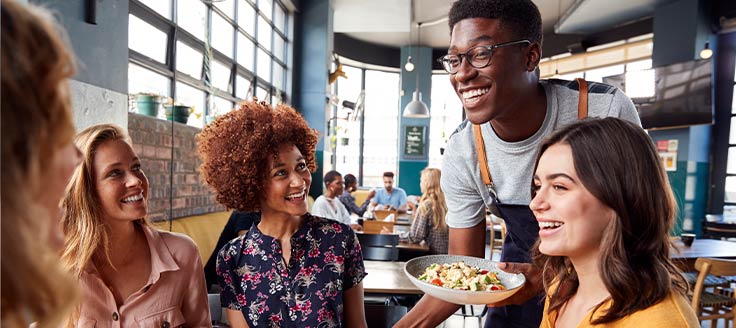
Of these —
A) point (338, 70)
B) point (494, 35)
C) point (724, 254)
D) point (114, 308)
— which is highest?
point (338, 70)

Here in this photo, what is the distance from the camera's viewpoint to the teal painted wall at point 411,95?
10.2 meters

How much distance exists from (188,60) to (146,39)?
0.77 meters

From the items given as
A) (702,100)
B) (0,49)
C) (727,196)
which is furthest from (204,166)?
(727,196)

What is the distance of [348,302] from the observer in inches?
66.2

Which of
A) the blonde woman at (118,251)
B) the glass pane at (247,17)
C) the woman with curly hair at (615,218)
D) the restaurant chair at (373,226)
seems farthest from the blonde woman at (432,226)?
→ the glass pane at (247,17)

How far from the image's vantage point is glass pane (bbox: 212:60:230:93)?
4.75 metres

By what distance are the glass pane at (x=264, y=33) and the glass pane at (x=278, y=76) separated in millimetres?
337

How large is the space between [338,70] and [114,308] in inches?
257

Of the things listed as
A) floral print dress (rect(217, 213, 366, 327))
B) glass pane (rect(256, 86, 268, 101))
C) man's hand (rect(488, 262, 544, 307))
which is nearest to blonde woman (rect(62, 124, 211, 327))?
floral print dress (rect(217, 213, 366, 327))

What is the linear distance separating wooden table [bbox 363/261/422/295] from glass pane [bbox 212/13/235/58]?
10.3 ft

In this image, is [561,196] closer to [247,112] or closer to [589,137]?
[589,137]

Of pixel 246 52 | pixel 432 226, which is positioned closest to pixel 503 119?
pixel 432 226

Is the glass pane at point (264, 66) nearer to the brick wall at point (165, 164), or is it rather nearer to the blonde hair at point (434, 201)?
the brick wall at point (165, 164)

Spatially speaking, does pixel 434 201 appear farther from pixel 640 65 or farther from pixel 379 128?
pixel 379 128
